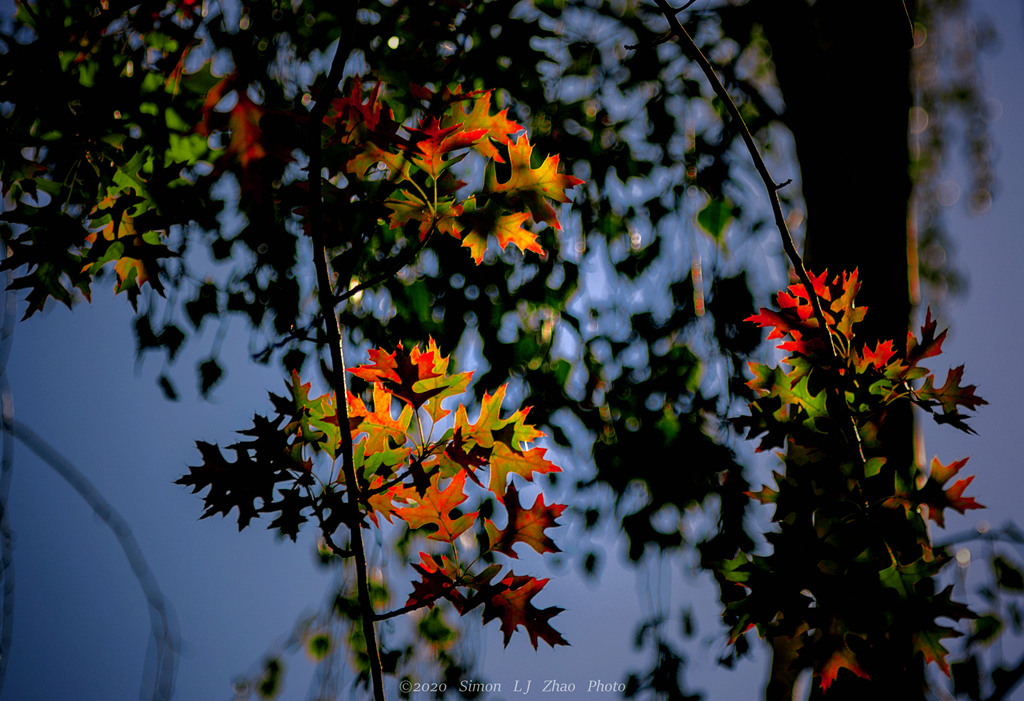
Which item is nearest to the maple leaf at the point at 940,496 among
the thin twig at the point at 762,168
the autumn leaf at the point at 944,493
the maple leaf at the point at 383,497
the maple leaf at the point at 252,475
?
the autumn leaf at the point at 944,493

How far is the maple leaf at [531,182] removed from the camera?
959 millimetres

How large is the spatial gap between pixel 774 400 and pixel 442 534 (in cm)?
62

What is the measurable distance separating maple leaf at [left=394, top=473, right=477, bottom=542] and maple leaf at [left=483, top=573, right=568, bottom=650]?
108mm

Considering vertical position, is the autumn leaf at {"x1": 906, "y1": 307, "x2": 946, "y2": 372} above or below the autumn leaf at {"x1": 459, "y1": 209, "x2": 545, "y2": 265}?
below

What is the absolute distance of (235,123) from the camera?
601 mm

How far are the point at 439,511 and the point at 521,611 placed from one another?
19 cm

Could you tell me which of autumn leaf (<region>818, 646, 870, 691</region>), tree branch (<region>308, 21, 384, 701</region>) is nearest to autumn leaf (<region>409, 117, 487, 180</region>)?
tree branch (<region>308, 21, 384, 701</region>)

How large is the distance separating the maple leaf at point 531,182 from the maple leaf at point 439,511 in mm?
441

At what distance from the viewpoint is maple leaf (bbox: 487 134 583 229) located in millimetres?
959

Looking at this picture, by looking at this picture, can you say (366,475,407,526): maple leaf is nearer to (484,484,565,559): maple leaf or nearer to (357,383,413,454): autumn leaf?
(357,383,413,454): autumn leaf

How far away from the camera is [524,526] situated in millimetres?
1005

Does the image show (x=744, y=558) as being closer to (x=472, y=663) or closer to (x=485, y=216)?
(x=485, y=216)

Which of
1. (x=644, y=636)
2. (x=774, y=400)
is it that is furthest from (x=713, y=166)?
(x=644, y=636)

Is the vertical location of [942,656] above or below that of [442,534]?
below
